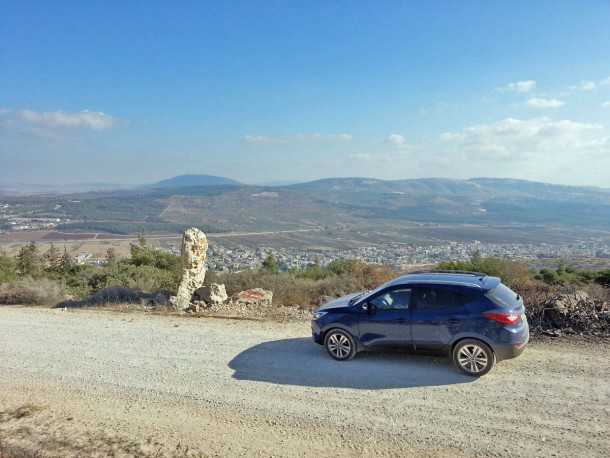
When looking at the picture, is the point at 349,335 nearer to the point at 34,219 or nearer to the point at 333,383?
the point at 333,383

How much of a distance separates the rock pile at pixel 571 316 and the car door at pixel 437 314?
3.14 meters

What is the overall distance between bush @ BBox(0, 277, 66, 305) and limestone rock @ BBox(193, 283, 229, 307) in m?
5.57

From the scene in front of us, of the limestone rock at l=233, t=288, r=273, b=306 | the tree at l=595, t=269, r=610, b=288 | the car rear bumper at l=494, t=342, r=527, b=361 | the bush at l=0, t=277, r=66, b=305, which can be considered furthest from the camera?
the tree at l=595, t=269, r=610, b=288

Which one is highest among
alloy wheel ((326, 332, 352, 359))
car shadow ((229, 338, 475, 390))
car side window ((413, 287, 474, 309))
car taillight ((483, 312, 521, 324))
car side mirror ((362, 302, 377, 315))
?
car side window ((413, 287, 474, 309))

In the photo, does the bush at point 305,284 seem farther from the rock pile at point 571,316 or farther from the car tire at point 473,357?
the car tire at point 473,357

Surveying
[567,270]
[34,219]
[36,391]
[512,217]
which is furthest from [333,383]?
[512,217]

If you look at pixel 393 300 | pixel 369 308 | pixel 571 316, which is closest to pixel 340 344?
pixel 369 308

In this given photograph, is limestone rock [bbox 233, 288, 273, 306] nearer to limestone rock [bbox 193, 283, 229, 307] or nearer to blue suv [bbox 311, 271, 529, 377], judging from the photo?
limestone rock [bbox 193, 283, 229, 307]

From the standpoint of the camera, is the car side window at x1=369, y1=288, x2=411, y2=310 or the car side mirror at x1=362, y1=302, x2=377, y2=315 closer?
the car side window at x1=369, y1=288, x2=411, y2=310

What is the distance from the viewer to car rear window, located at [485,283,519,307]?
6.81 meters

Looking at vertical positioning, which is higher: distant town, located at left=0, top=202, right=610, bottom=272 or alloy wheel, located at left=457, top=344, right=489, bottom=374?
alloy wheel, located at left=457, top=344, right=489, bottom=374

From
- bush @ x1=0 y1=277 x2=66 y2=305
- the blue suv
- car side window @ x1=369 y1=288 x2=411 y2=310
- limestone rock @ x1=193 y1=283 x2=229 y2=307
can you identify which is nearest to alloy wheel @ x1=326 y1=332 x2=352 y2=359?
the blue suv

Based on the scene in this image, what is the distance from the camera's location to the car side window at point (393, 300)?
289 inches

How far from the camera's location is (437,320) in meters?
7.00
